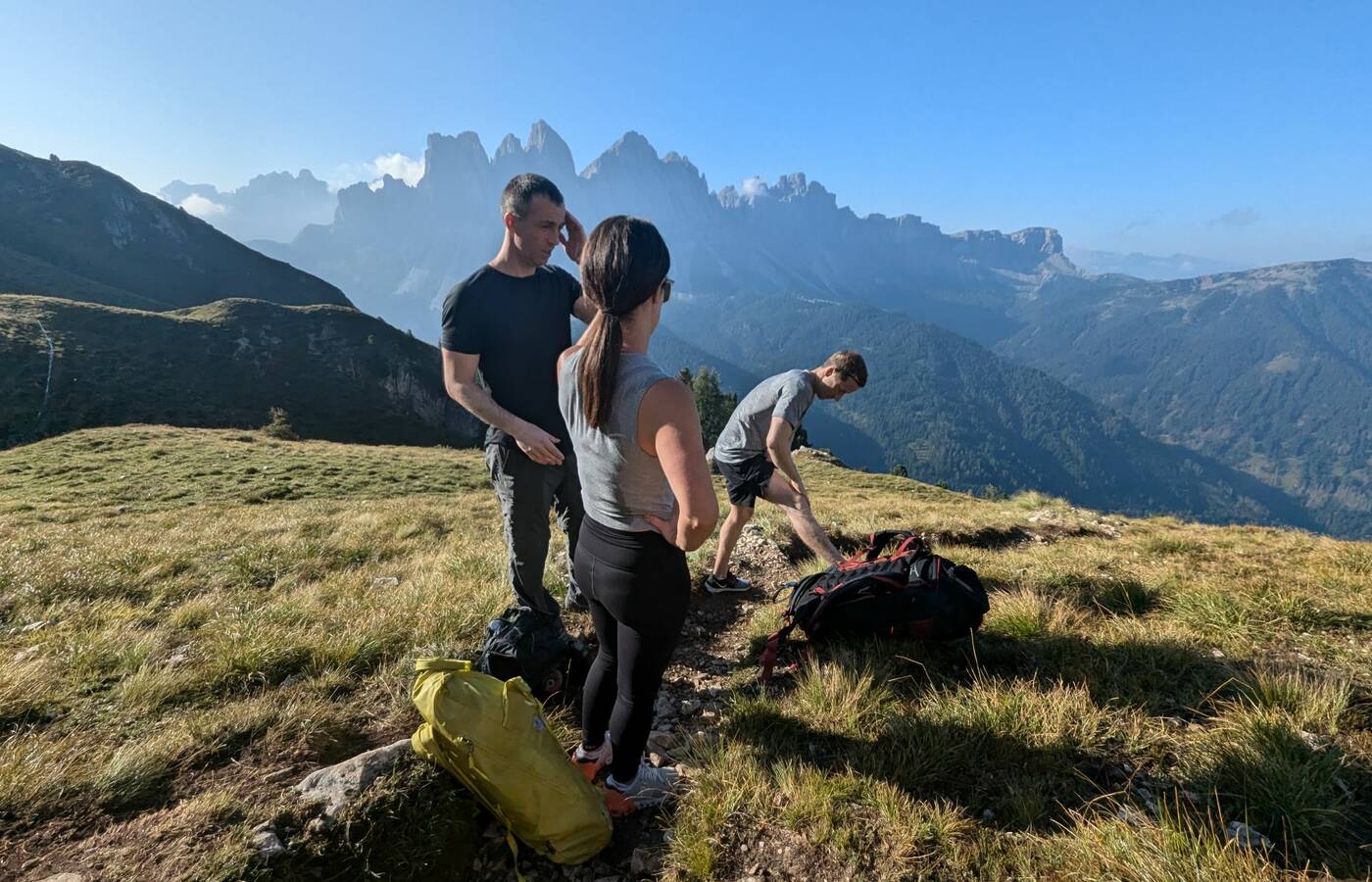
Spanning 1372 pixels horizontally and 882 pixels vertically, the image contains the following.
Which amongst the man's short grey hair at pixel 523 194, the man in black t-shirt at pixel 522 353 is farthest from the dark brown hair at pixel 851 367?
the man's short grey hair at pixel 523 194

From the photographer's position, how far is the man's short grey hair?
3734mm

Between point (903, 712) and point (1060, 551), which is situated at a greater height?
point (903, 712)

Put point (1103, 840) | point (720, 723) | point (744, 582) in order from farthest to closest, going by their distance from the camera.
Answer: point (744, 582) → point (720, 723) → point (1103, 840)

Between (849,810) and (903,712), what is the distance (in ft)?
2.91

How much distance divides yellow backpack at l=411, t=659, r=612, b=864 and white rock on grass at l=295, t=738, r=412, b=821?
0.22 m

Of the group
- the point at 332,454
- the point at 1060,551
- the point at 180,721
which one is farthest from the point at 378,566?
the point at 332,454

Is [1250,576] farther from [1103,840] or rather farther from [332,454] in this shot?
[332,454]

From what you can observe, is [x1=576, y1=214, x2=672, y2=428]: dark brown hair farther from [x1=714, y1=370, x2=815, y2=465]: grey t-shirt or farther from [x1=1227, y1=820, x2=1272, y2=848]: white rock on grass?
[x1=1227, y1=820, x2=1272, y2=848]: white rock on grass

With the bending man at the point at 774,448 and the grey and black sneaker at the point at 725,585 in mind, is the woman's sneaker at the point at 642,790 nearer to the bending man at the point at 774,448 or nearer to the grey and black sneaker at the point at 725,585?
the bending man at the point at 774,448

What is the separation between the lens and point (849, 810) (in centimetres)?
266

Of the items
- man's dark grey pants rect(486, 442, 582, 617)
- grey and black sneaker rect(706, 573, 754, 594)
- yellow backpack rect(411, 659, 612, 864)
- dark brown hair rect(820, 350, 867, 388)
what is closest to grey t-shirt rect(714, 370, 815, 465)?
dark brown hair rect(820, 350, 867, 388)

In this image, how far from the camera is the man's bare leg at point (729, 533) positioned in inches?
213

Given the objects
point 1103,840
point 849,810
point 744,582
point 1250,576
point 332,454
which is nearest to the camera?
point 1103,840

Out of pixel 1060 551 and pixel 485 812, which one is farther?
pixel 1060 551
